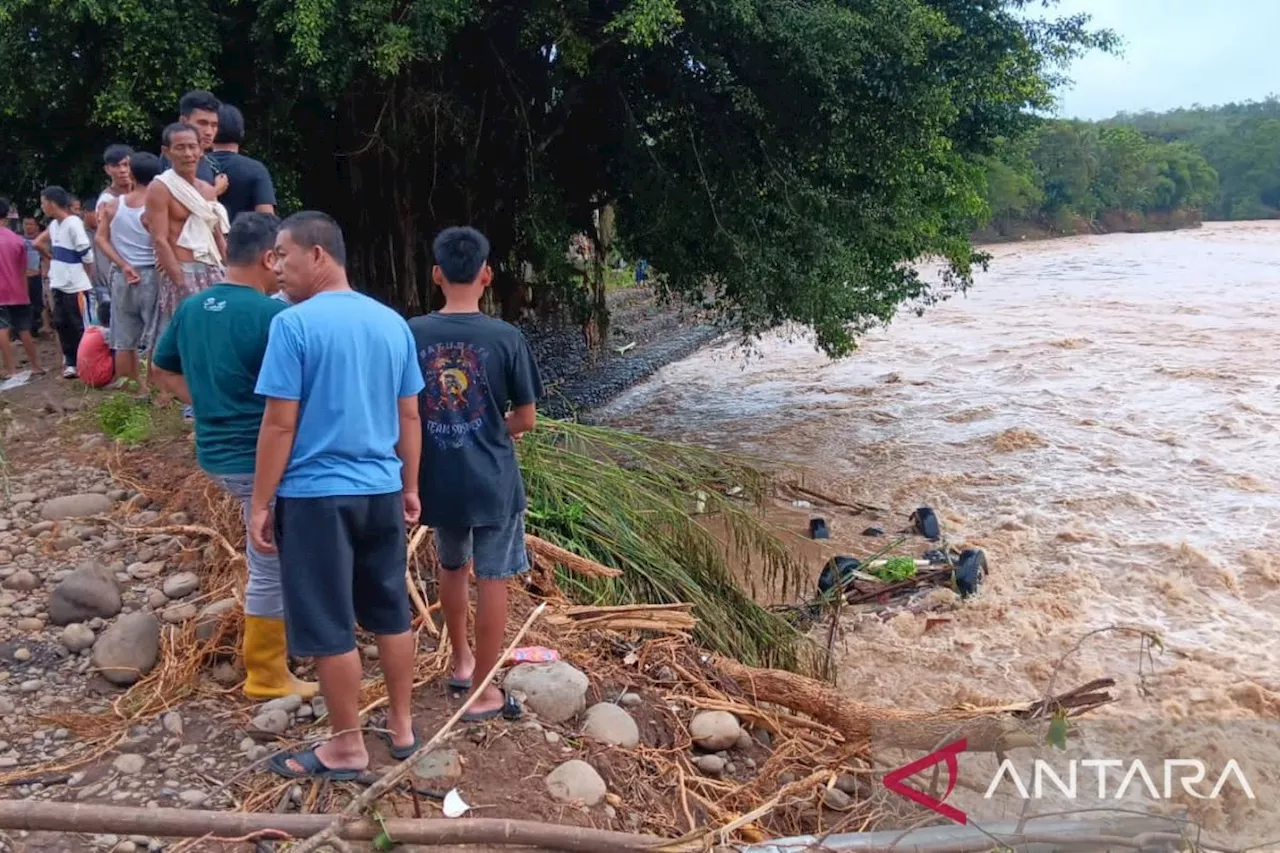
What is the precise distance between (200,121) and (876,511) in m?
6.50

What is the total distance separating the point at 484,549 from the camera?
3.44 metres

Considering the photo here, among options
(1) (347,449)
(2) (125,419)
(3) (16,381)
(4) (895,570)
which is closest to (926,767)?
(1) (347,449)

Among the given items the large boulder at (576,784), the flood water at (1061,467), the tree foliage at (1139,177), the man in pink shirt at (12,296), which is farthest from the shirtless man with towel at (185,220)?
the tree foliage at (1139,177)

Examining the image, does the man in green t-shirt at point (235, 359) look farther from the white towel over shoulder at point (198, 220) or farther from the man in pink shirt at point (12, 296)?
the man in pink shirt at point (12, 296)

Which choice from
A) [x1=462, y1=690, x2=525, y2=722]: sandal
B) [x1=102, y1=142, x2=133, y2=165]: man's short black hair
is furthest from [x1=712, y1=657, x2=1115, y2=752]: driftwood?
[x1=102, y1=142, x2=133, y2=165]: man's short black hair

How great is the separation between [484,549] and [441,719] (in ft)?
2.07

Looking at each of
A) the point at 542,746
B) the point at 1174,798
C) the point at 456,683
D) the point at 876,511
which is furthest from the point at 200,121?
the point at 876,511

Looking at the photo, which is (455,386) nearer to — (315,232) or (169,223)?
(315,232)

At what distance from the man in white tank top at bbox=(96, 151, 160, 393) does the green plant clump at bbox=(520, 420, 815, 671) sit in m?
2.40

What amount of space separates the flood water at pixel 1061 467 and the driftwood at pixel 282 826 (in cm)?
300

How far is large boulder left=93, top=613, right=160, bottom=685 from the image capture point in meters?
3.81

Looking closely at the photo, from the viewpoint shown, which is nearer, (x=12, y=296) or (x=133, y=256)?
(x=133, y=256)

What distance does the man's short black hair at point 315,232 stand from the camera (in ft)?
9.81

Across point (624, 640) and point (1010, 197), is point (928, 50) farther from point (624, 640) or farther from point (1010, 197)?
point (1010, 197)
